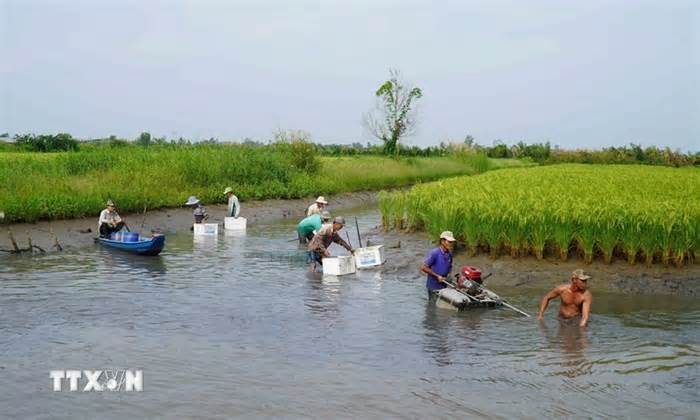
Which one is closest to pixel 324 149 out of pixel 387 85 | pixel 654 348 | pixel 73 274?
pixel 387 85

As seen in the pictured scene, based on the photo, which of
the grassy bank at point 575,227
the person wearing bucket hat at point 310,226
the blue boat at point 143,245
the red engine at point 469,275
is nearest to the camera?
the red engine at point 469,275

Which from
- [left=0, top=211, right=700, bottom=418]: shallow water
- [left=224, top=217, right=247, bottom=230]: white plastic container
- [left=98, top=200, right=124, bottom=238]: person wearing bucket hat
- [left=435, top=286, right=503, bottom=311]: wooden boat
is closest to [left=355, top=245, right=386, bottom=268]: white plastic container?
[left=0, top=211, right=700, bottom=418]: shallow water

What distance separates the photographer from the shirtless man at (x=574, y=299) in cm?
1077

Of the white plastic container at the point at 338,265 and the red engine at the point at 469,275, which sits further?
the white plastic container at the point at 338,265

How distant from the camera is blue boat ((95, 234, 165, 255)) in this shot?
1677 cm

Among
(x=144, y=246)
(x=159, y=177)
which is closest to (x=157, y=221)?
(x=159, y=177)

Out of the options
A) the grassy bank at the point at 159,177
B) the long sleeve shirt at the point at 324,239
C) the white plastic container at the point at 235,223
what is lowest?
the white plastic container at the point at 235,223

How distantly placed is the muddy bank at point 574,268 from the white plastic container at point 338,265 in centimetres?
115

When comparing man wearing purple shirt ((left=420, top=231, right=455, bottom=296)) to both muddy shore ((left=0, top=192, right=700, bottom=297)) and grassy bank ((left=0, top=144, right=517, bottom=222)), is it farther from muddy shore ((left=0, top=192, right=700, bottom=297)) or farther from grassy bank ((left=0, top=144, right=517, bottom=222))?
grassy bank ((left=0, top=144, right=517, bottom=222))

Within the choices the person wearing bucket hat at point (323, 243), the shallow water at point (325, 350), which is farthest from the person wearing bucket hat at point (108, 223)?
the person wearing bucket hat at point (323, 243)

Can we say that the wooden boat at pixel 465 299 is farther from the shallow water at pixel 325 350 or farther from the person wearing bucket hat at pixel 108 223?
the person wearing bucket hat at pixel 108 223

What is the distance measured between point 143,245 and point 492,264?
794 centimetres

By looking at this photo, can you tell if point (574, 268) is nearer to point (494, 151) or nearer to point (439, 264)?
point (439, 264)

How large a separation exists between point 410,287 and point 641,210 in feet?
16.0
